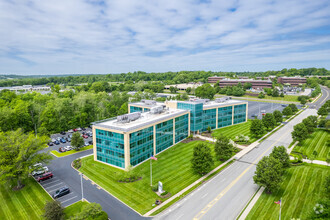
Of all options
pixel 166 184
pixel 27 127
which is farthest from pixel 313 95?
pixel 27 127

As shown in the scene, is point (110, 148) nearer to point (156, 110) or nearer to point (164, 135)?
point (164, 135)

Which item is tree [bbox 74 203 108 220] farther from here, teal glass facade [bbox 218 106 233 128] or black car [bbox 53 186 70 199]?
teal glass facade [bbox 218 106 233 128]

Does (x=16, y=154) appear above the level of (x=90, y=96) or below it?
below

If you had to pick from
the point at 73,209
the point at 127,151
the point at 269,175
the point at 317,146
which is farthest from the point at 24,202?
the point at 317,146

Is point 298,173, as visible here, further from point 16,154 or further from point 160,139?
point 16,154

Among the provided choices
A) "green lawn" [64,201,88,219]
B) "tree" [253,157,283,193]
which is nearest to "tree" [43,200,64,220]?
"green lawn" [64,201,88,219]

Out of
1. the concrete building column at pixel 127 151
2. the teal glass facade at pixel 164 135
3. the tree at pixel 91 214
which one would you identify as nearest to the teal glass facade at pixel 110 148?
the concrete building column at pixel 127 151
